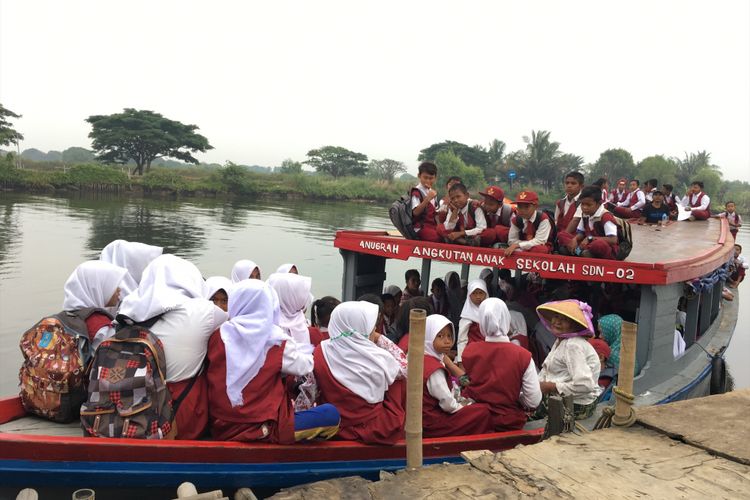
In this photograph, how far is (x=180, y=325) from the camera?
Result: 8.91ft

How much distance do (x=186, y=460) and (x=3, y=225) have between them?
69.8 ft

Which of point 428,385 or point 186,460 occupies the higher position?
point 428,385

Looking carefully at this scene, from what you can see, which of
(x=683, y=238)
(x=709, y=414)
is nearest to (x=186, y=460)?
(x=709, y=414)

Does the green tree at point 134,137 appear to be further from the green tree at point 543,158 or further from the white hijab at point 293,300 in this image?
the white hijab at point 293,300

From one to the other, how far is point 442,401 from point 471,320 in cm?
161

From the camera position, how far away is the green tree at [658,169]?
169 ft

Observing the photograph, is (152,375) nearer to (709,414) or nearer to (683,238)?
(709,414)

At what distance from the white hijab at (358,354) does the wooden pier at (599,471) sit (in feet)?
2.38

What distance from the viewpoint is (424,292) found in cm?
673

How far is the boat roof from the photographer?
4.38 meters

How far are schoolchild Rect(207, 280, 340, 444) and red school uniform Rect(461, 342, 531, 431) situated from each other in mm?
1064

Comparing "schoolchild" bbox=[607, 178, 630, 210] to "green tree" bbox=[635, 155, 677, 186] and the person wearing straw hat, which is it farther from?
"green tree" bbox=[635, 155, 677, 186]

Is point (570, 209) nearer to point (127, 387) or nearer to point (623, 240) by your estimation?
point (623, 240)

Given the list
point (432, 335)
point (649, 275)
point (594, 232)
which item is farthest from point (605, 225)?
point (432, 335)
